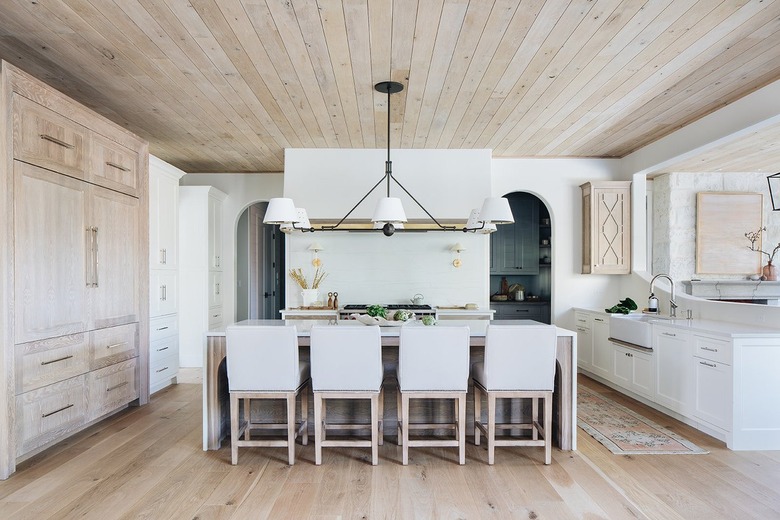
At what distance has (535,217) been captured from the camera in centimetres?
778

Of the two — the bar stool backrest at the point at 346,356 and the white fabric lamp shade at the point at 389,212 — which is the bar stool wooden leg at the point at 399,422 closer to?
the bar stool backrest at the point at 346,356

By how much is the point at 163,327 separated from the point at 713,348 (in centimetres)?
492

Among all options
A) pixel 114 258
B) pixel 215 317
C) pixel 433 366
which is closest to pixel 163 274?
pixel 114 258

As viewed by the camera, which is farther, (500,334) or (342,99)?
(342,99)

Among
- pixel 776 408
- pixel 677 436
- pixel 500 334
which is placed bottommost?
pixel 677 436

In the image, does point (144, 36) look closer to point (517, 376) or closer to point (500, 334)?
point (500, 334)

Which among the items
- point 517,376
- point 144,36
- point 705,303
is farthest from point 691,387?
point 144,36

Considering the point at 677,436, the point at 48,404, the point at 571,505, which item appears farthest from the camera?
the point at 677,436

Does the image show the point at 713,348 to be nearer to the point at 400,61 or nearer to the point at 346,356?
the point at 346,356

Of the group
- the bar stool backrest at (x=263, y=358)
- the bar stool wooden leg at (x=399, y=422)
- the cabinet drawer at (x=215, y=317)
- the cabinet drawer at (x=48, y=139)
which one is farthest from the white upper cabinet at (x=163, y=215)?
the bar stool wooden leg at (x=399, y=422)

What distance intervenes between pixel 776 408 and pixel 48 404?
477 cm

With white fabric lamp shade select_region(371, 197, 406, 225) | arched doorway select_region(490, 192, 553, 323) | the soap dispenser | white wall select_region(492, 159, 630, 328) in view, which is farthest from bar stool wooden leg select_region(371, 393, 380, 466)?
arched doorway select_region(490, 192, 553, 323)

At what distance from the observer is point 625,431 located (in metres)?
3.68

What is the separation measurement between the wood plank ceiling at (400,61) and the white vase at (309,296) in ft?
6.15
